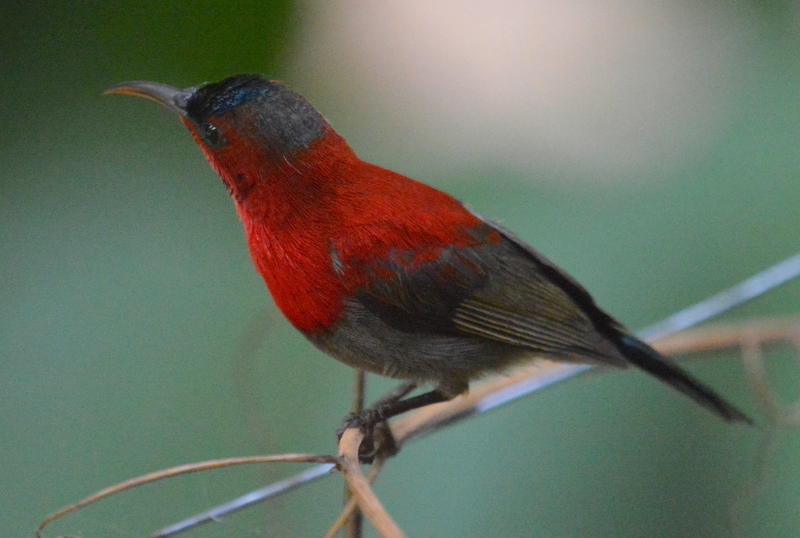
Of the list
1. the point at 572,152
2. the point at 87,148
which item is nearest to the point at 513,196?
the point at 572,152

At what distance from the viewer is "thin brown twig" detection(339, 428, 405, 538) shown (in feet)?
3.52

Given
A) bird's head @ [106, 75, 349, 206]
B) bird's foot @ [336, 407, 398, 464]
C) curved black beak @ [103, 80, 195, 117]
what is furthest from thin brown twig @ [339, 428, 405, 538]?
curved black beak @ [103, 80, 195, 117]

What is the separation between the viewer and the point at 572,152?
10.6 ft

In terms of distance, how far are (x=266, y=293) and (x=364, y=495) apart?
1.63 metres

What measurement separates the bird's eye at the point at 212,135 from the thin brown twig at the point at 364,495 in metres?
0.77

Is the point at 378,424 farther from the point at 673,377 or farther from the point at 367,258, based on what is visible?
the point at 673,377

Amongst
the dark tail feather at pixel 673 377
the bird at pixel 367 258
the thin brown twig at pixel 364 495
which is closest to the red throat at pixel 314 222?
the bird at pixel 367 258

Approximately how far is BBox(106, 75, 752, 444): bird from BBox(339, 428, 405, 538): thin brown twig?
46 cm

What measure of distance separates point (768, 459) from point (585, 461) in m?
0.57

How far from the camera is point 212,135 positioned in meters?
1.84

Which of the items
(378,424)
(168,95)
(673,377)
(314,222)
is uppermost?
(168,95)

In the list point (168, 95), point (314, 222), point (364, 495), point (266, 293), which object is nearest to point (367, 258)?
point (314, 222)

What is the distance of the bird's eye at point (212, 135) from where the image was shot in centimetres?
183

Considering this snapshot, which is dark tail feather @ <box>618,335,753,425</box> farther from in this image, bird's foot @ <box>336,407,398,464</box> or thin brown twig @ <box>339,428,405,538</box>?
thin brown twig @ <box>339,428,405,538</box>
